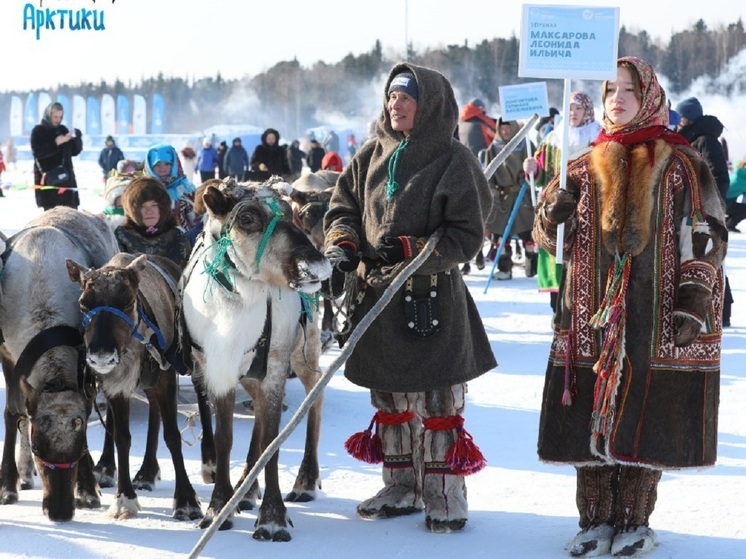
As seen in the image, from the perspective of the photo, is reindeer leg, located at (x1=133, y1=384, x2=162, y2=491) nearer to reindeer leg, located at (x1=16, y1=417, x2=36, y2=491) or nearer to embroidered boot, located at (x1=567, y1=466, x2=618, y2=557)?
reindeer leg, located at (x1=16, y1=417, x2=36, y2=491)

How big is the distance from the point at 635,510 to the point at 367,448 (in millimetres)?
1278

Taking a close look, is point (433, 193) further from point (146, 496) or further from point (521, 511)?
point (146, 496)

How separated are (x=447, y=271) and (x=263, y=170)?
1193cm

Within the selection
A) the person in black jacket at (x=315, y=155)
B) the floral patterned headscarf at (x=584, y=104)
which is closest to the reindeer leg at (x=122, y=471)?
the floral patterned headscarf at (x=584, y=104)

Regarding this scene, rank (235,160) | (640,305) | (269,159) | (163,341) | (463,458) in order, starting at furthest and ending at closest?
1. (235,160)
2. (269,159)
3. (163,341)
4. (463,458)
5. (640,305)

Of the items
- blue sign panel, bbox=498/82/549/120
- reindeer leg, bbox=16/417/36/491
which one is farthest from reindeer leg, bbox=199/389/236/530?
blue sign panel, bbox=498/82/549/120

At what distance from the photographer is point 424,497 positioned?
4883mm

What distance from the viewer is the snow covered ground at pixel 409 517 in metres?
4.59

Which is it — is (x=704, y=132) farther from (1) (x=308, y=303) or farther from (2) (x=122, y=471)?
Result: (2) (x=122, y=471)

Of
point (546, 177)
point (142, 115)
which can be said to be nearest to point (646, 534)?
point (546, 177)

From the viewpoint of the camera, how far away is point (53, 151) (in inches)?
533

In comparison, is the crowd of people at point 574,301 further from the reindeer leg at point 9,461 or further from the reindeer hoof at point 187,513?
the reindeer leg at point 9,461

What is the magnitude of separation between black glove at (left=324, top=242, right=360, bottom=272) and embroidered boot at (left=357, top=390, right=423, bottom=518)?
23.4 inches

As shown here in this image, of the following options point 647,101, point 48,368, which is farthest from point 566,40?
point 48,368
